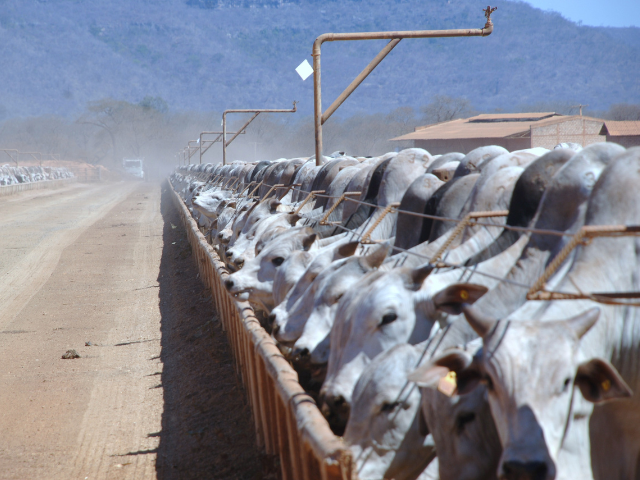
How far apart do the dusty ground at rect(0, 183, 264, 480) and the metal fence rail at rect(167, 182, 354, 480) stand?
0.30 m

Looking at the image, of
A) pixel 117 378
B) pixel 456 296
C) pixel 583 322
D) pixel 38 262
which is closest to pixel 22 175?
pixel 38 262

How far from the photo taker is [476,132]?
76.6 ft

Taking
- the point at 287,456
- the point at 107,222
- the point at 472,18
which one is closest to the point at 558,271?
the point at 287,456

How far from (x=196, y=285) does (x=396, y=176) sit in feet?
18.2

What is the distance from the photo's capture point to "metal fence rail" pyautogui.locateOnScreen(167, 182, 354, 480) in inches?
117

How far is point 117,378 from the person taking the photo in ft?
23.4

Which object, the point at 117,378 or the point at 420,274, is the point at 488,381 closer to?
the point at 420,274

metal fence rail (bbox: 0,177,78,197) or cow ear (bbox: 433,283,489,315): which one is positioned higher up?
cow ear (bbox: 433,283,489,315)

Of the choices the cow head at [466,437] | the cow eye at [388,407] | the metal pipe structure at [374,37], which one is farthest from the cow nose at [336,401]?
the metal pipe structure at [374,37]

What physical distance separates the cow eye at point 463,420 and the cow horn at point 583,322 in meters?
0.67

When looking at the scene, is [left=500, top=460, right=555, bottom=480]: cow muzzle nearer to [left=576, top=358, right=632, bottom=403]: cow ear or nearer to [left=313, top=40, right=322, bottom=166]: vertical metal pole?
[left=576, top=358, right=632, bottom=403]: cow ear

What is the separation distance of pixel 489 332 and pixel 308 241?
3883 mm

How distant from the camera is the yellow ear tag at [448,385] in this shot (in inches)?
102

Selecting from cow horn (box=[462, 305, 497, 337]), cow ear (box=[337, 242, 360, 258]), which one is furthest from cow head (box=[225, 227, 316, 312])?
cow horn (box=[462, 305, 497, 337])
